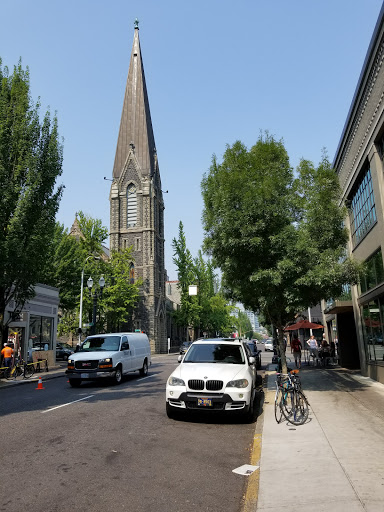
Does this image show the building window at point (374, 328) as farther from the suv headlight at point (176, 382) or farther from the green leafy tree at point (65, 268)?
the green leafy tree at point (65, 268)

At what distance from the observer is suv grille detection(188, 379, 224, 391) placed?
8375 mm

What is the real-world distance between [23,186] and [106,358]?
8.94 meters

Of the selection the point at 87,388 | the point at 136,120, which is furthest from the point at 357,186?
the point at 136,120

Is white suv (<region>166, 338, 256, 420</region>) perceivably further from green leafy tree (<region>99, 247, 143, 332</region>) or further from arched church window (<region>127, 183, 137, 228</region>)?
arched church window (<region>127, 183, 137, 228</region>)

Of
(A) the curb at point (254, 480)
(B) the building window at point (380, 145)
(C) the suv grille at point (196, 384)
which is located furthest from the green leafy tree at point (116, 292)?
(A) the curb at point (254, 480)

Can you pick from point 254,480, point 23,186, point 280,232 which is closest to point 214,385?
point 254,480

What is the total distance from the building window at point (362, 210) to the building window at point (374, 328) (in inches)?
106

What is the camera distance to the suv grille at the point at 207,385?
838cm

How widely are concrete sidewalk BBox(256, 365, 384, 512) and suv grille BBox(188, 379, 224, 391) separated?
1.20 metres

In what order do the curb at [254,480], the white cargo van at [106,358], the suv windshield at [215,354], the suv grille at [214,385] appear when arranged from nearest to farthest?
1. the curb at [254,480]
2. the suv grille at [214,385]
3. the suv windshield at [215,354]
4. the white cargo van at [106,358]

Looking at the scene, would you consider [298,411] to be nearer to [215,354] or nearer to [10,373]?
[215,354]

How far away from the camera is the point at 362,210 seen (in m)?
15.6

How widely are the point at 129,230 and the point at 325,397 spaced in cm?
4972

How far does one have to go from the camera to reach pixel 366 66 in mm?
12367
